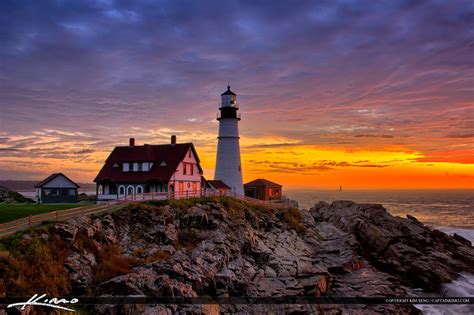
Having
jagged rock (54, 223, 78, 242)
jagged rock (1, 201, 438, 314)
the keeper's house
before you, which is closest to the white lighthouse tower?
the keeper's house

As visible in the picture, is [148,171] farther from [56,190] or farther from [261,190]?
[261,190]

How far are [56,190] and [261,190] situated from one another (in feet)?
89.0

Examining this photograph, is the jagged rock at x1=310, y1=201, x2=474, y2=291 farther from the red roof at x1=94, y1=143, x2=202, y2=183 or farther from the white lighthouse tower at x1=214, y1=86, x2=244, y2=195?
the red roof at x1=94, y1=143, x2=202, y2=183

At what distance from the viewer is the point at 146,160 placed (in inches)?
1547

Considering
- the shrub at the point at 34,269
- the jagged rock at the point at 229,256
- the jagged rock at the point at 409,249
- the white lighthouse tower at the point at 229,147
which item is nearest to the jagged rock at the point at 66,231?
A: the jagged rock at the point at 229,256

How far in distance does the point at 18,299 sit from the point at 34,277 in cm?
236

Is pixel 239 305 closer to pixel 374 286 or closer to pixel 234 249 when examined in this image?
pixel 234 249

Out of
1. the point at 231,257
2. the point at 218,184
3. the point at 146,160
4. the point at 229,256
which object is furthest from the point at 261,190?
the point at 229,256

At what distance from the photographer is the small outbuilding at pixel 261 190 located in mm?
53281

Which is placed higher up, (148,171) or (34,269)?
(148,171)

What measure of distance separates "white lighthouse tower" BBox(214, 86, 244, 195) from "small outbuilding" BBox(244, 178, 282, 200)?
546 centimetres

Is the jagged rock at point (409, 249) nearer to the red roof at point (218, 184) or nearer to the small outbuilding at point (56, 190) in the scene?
the red roof at point (218, 184)

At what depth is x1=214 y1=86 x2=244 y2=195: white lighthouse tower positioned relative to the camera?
157 feet

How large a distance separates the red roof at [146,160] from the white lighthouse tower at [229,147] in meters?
7.04
